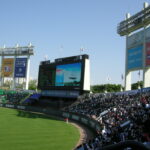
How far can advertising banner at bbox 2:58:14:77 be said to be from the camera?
241ft

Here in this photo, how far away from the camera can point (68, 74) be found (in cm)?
4800

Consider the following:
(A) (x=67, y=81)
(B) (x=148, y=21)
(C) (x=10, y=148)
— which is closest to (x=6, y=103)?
(A) (x=67, y=81)

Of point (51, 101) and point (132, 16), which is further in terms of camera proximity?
point (51, 101)

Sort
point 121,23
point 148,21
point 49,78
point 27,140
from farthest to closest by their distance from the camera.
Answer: point 49,78 < point 121,23 < point 148,21 < point 27,140

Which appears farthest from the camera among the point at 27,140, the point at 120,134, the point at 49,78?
the point at 49,78

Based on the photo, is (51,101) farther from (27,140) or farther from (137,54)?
(27,140)

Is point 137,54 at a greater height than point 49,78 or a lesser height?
greater

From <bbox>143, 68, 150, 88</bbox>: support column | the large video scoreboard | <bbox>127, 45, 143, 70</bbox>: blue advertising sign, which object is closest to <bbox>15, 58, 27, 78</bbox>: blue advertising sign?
the large video scoreboard

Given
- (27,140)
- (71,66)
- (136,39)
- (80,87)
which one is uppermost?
(136,39)

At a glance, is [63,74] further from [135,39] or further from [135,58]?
[135,39]

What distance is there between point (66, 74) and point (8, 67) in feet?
103

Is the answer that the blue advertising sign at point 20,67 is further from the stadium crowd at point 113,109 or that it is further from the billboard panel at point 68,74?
the stadium crowd at point 113,109

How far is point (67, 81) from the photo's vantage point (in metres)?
48.1

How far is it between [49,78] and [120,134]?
133 feet
